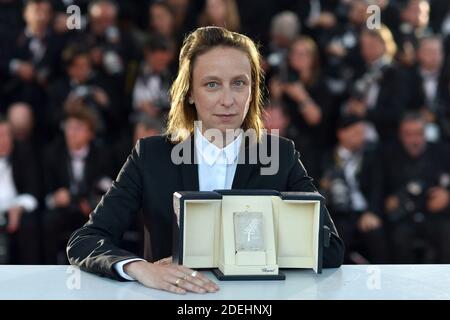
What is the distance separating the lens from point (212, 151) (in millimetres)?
2180

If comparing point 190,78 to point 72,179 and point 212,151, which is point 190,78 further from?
point 72,179

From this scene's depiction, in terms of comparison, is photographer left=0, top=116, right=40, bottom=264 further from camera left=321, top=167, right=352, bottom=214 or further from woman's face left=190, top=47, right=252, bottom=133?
woman's face left=190, top=47, right=252, bottom=133

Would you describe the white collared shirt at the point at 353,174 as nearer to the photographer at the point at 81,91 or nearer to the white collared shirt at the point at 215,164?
the photographer at the point at 81,91

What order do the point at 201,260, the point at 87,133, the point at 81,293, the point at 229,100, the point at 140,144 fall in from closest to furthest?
the point at 81,293
the point at 201,260
the point at 229,100
the point at 140,144
the point at 87,133

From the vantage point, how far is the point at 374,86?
5.12 m

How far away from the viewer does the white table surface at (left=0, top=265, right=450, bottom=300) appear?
1.63 metres

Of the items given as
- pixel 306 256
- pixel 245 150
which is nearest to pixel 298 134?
pixel 245 150

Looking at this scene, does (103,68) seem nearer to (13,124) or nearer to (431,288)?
(13,124)

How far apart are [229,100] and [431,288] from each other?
0.69 meters

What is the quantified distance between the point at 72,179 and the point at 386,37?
83.0 inches

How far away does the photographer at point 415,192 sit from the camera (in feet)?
16.1

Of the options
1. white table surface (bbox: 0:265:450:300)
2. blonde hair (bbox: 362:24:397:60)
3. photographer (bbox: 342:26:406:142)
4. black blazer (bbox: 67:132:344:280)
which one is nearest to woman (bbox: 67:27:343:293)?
black blazer (bbox: 67:132:344:280)

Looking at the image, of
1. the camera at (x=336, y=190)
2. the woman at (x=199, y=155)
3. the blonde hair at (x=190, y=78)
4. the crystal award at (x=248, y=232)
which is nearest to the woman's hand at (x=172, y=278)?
the crystal award at (x=248, y=232)

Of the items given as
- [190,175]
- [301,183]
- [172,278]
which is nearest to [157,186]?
[190,175]
